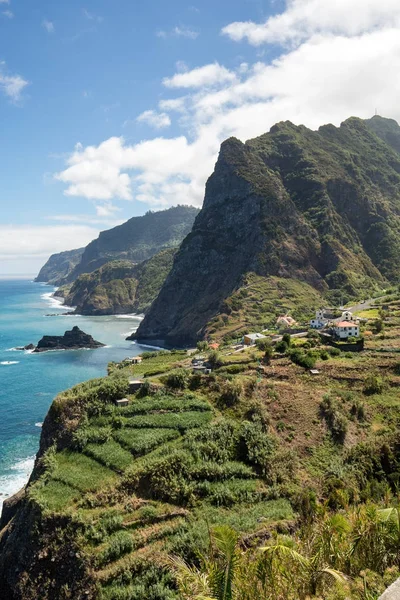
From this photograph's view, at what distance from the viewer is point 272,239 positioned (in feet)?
516

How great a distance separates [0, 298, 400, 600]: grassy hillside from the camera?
1539 centimetres

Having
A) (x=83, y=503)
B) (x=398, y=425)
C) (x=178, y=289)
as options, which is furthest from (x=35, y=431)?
(x=178, y=289)

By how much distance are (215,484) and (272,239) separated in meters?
133

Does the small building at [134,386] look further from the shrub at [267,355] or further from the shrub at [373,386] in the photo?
the shrub at [373,386]

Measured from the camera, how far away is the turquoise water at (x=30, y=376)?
Answer: 185ft

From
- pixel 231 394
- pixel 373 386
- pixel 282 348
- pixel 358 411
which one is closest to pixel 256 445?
pixel 231 394

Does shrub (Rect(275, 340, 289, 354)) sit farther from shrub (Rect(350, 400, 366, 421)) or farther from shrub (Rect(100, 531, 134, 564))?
shrub (Rect(100, 531, 134, 564))

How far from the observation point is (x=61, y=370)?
101250 millimetres

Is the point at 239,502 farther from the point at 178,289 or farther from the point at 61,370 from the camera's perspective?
the point at 178,289

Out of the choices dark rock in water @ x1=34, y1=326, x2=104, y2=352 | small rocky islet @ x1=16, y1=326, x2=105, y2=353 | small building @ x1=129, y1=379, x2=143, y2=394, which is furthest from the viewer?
dark rock in water @ x1=34, y1=326, x2=104, y2=352

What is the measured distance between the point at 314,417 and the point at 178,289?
130608mm

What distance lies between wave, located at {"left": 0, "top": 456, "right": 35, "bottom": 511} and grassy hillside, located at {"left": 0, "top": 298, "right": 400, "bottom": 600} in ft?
48.5

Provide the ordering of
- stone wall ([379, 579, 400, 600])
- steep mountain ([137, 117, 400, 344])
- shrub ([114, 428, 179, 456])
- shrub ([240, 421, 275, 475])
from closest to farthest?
stone wall ([379, 579, 400, 600]), shrub ([240, 421, 275, 475]), shrub ([114, 428, 179, 456]), steep mountain ([137, 117, 400, 344])

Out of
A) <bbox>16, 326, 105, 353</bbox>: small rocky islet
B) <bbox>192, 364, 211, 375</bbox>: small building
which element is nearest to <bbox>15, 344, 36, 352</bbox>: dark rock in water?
<bbox>16, 326, 105, 353</bbox>: small rocky islet
